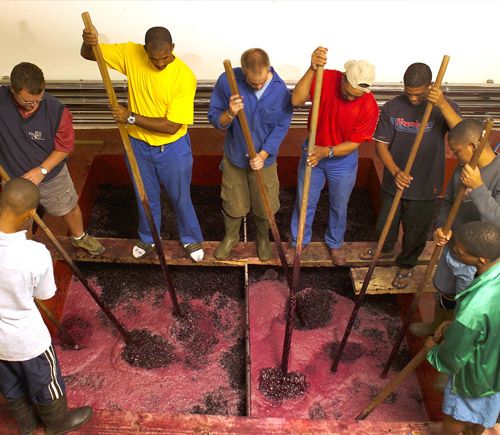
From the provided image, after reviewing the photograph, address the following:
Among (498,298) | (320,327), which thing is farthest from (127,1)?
(498,298)

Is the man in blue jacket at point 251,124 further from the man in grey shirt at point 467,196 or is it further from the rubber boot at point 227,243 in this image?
the man in grey shirt at point 467,196

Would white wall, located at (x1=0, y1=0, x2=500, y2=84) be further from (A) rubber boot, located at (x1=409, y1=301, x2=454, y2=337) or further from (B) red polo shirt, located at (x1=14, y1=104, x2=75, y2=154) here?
(A) rubber boot, located at (x1=409, y1=301, x2=454, y2=337)

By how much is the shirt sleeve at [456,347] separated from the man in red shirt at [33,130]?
2.27 meters

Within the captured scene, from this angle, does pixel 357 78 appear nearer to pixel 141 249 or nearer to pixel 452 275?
pixel 452 275

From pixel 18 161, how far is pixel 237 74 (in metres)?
1.33

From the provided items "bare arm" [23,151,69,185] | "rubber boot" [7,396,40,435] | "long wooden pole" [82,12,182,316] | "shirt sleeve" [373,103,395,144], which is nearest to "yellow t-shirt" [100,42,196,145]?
"long wooden pole" [82,12,182,316]

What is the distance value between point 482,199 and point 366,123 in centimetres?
89

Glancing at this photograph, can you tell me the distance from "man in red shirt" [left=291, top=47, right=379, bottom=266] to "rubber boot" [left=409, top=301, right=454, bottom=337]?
806mm

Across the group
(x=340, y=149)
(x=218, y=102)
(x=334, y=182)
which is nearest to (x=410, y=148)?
(x=340, y=149)

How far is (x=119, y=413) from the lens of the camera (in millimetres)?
2865

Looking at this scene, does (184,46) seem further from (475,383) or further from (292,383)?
(475,383)

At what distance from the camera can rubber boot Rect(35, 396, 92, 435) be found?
8.82 feet

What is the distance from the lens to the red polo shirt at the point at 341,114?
10.2ft

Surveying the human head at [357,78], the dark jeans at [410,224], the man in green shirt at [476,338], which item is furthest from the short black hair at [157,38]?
the man in green shirt at [476,338]
